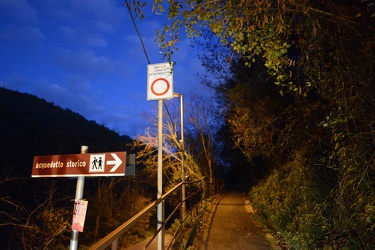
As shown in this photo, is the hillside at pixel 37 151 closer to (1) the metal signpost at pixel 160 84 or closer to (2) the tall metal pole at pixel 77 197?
(1) the metal signpost at pixel 160 84

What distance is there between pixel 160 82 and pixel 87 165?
6.10 feet

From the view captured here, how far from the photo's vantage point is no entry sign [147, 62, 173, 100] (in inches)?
168

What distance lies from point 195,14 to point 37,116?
1298 inches

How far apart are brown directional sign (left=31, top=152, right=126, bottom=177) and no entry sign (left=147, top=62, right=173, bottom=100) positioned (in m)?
1.64

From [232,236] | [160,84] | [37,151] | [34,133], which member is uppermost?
[34,133]

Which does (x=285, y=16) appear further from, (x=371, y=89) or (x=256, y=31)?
(x=371, y=89)

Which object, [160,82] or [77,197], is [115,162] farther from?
[160,82]

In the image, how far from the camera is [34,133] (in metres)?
27.9

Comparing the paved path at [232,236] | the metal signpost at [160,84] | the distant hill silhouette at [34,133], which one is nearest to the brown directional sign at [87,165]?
the metal signpost at [160,84]

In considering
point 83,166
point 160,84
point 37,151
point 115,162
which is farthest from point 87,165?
point 37,151

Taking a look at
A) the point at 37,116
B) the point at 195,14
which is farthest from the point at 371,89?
the point at 37,116

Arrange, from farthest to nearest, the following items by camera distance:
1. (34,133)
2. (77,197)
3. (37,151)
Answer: (34,133) → (37,151) → (77,197)

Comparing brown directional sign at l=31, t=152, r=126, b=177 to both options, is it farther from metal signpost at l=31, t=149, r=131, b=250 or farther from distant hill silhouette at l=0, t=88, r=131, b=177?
distant hill silhouette at l=0, t=88, r=131, b=177

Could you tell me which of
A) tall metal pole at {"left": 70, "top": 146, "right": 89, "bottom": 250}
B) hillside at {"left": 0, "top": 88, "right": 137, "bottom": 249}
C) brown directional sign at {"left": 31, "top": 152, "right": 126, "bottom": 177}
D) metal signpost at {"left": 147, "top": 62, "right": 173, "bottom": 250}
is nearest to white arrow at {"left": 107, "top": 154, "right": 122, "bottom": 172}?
brown directional sign at {"left": 31, "top": 152, "right": 126, "bottom": 177}
